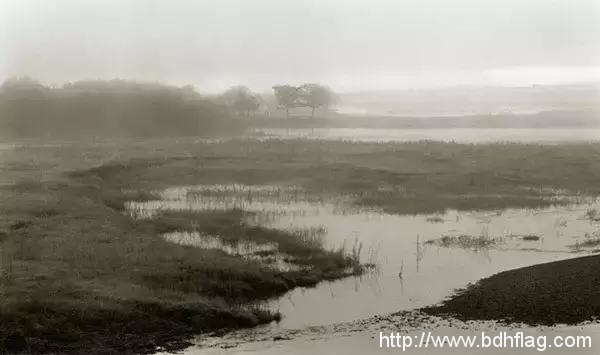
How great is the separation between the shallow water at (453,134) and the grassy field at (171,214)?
55 centimetres

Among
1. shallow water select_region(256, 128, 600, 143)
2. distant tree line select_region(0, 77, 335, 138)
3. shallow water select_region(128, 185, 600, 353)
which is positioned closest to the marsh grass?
shallow water select_region(128, 185, 600, 353)

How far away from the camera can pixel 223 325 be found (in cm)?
1165

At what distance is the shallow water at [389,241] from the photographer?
42.8ft

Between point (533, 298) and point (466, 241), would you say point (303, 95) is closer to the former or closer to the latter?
point (466, 241)

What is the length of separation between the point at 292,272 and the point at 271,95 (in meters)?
13.9

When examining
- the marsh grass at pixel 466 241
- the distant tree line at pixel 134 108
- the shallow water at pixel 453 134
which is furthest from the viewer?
the shallow water at pixel 453 134

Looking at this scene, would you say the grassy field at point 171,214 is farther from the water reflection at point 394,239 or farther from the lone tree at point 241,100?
the lone tree at point 241,100

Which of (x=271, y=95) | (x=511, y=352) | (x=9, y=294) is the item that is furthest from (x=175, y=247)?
(x=271, y=95)

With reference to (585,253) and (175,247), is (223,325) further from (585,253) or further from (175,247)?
(585,253)

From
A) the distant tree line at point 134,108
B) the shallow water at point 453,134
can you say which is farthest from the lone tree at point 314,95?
the shallow water at point 453,134

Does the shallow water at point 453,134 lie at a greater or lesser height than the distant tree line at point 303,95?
lesser

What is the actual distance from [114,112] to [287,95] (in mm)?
7765

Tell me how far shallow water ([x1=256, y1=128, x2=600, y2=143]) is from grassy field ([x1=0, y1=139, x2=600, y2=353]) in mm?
549

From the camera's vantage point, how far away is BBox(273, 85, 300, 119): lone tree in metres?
26.9
